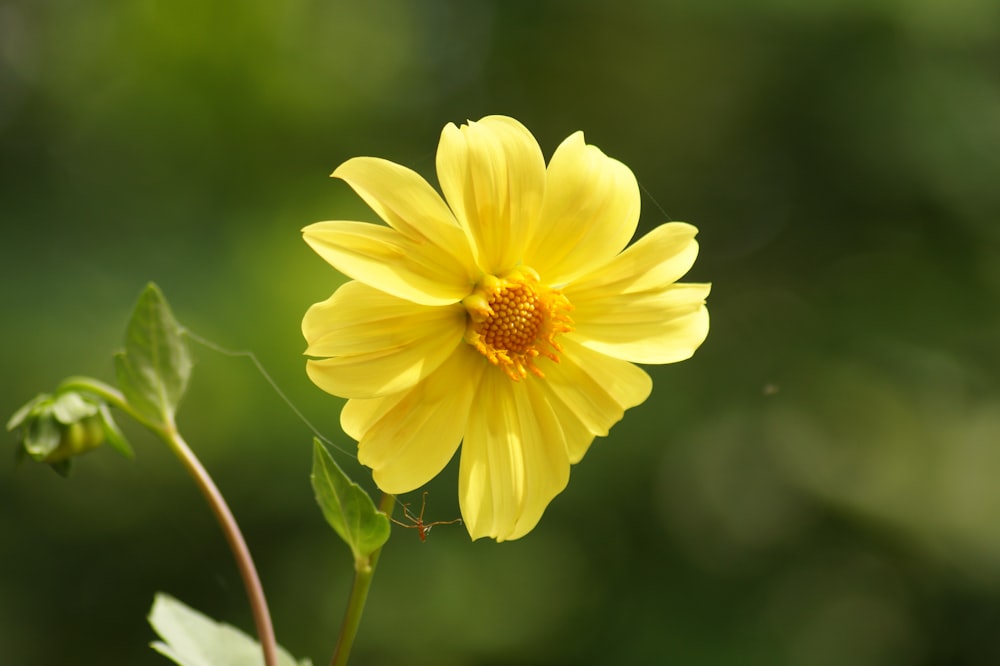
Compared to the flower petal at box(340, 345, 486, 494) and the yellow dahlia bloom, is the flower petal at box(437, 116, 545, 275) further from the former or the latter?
the flower petal at box(340, 345, 486, 494)

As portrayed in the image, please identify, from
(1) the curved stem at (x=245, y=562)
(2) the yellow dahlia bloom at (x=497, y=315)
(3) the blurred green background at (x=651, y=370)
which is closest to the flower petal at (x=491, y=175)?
(2) the yellow dahlia bloom at (x=497, y=315)

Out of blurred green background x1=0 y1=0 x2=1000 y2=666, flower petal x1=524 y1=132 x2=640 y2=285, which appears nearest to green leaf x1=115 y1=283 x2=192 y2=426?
flower petal x1=524 y1=132 x2=640 y2=285

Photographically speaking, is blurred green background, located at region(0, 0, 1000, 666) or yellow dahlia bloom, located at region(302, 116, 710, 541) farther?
blurred green background, located at region(0, 0, 1000, 666)

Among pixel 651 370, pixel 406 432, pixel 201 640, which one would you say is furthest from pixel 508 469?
pixel 651 370

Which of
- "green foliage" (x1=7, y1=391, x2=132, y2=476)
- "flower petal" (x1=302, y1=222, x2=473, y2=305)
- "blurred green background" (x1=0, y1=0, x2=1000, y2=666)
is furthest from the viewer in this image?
"blurred green background" (x1=0, y1=0, x2=1000, y2=666)

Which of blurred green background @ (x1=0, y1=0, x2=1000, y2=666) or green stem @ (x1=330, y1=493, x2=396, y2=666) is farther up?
Answer: blurred green background @ (x1=0, y1=0, x2=1000, y2=666)

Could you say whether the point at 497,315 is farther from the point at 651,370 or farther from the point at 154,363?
the point at 651,370

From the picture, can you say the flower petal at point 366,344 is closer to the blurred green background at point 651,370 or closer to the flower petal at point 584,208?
the flower petal at point 584,208
